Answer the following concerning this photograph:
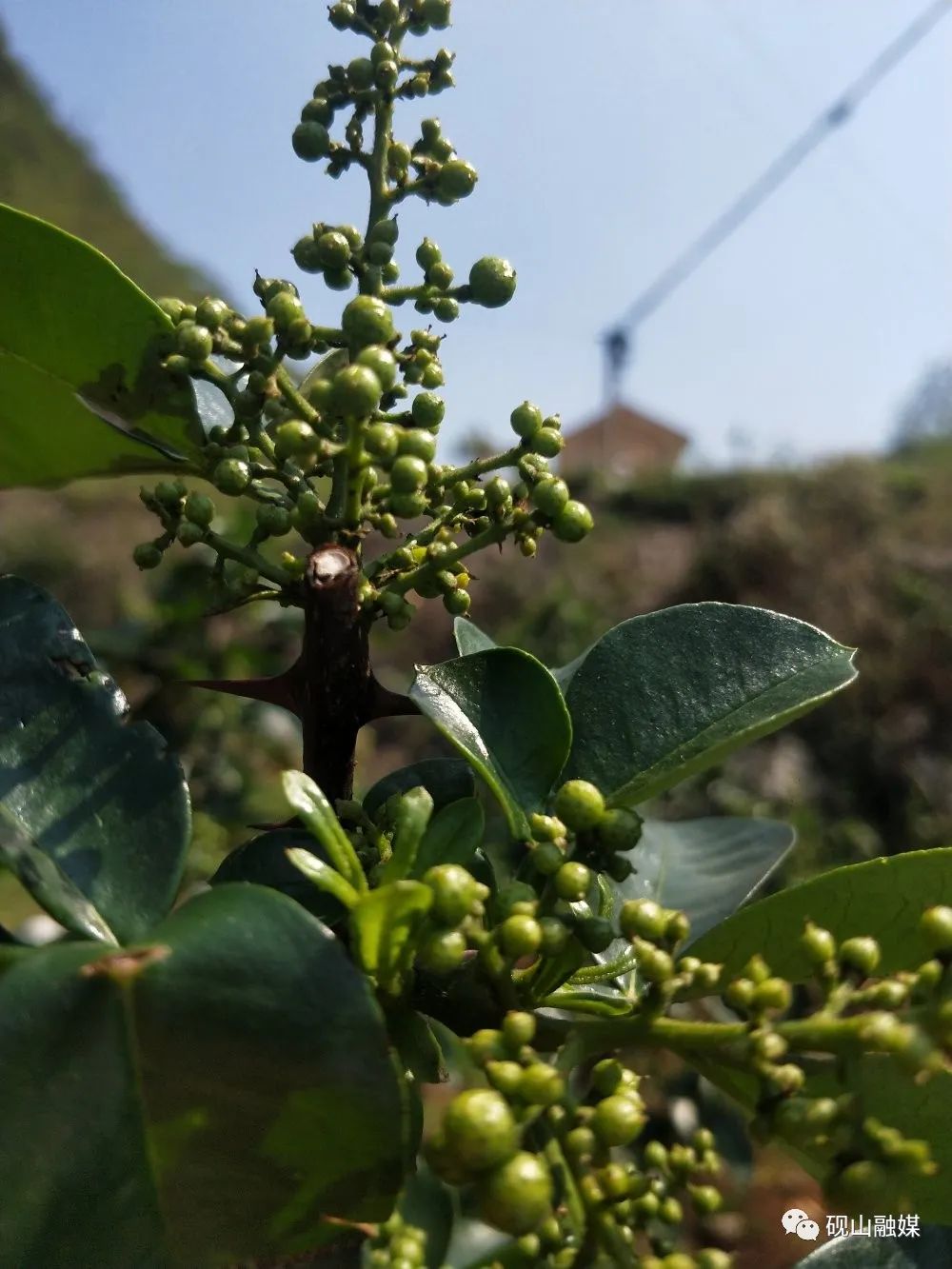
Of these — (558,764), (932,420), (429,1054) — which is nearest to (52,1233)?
(429,1054)

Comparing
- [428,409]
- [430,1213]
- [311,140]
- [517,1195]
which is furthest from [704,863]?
[311,140]

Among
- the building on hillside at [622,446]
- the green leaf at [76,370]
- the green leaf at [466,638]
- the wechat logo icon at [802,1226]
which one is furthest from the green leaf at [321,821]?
the building on hillside at [622,446]

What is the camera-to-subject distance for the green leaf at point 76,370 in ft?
2.87

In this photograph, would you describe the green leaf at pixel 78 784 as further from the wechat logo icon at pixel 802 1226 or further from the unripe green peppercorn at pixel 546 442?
the wechat logo icon at pixel 802 1226

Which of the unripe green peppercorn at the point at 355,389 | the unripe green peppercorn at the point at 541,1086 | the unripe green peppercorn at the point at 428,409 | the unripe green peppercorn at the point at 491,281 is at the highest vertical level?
the unripe green peppercorn at the point at 491,281

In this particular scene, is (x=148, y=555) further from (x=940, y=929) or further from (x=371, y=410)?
(x=940, y=929)

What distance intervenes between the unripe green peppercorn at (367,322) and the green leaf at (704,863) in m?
0.68

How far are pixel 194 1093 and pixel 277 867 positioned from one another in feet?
0.81

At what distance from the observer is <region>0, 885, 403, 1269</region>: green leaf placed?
23.5 inches

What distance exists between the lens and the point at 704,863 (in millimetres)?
1354

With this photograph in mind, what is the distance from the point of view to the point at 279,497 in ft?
2.97

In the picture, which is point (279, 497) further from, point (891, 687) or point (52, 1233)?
point (891, 687)

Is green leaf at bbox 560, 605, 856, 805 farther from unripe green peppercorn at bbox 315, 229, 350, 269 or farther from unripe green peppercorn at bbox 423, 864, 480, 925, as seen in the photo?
unripe green peppercorn at bbox 315, 229, 350, 269

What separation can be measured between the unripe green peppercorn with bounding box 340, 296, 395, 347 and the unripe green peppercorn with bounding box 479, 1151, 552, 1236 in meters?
0.56
